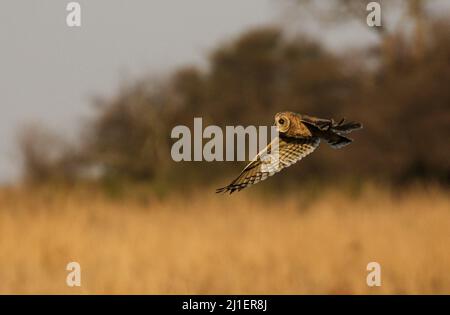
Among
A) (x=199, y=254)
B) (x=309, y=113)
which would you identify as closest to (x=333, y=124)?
(x=309, y=113)

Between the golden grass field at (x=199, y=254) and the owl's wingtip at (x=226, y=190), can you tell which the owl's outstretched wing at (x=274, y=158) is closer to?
the owl's wingtip at (x=226, y=190)

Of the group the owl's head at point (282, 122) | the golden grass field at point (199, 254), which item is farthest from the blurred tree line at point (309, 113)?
the golden grass field at point (199, 254)

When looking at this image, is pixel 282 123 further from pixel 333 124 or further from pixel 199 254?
pixel 199 254

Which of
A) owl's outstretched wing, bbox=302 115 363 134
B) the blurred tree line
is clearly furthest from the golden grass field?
owl's outstretched wing, bbox=302 115 363 134

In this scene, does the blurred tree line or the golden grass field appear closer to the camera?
the blurred tree line

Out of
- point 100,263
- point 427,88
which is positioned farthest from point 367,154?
point 100,263

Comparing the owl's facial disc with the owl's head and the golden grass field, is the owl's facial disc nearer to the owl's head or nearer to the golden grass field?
the owl's head
